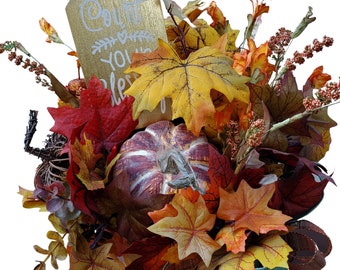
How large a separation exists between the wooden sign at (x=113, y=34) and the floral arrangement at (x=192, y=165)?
0.05 m

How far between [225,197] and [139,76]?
0.37 meters

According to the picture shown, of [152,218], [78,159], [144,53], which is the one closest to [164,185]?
[152,218]

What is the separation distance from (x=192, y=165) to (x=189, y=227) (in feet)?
0.42

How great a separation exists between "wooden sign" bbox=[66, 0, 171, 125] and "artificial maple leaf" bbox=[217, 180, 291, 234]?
0.37m

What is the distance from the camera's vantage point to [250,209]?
57.7 inches

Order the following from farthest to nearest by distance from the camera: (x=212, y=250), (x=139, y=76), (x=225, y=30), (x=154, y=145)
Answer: (x=225, y=30) → (x=139, y=76) → (x=154, y=145) → (x=212, y=250)

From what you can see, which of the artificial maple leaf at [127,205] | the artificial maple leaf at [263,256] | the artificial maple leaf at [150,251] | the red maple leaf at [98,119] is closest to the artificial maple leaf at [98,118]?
the red maple leaf at [98,119]

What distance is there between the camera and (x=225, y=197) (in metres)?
1.45

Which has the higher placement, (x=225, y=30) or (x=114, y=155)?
(x=225, y=30)

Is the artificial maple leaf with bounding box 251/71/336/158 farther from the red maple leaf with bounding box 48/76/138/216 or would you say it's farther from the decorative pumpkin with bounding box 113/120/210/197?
the red maple leaf with bounding box 48/76/138/216

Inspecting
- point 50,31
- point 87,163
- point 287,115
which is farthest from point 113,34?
point 287,115

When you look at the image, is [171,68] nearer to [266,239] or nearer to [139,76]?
[139,76]

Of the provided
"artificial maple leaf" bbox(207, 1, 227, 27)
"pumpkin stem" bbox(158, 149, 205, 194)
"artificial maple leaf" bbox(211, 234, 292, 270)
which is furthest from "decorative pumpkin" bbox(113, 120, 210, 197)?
"artificial maple leaf" bbox(207, 1, 227, 27)

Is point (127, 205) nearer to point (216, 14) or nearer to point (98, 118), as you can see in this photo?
point (98, 118)
